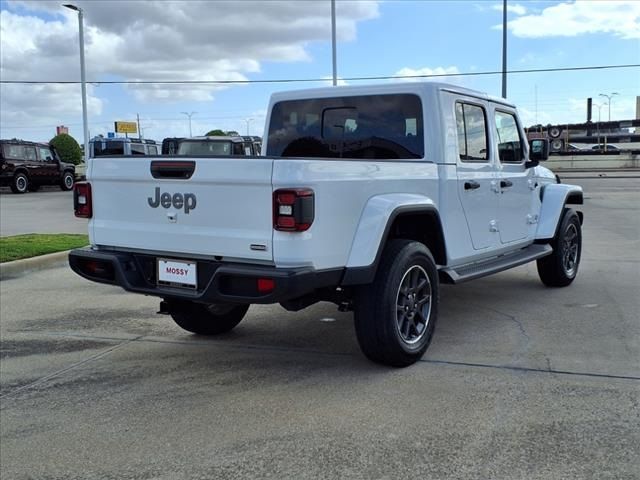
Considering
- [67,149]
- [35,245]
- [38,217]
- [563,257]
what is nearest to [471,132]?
[563,257]

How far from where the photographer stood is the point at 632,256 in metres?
9.25

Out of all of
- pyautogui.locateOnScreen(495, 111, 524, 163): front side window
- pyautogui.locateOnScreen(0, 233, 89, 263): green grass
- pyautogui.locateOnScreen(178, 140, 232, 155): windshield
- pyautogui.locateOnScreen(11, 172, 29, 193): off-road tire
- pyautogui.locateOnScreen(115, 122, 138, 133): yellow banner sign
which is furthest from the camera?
pyautogui.locateOnScreen(115, 122, 138, 133): yellow banner sign

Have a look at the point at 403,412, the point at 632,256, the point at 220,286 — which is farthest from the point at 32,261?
the point at 632,256

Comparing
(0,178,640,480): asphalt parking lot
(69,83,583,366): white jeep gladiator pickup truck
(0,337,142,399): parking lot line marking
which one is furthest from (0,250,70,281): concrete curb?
(69,83,583,366): white jeep gladiator pickup truck

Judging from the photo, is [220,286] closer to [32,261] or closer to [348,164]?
[348,164]

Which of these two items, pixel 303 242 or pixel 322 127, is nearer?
pixel 303 242

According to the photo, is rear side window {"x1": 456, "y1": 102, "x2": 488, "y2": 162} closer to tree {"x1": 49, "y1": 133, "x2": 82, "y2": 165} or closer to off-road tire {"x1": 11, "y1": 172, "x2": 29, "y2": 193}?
off-road tire {"x1": 11, "y1": 172, "x2": 29, "y2": 193}

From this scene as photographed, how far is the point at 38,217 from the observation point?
1641cm

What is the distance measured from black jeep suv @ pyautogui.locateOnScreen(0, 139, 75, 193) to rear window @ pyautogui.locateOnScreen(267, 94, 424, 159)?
77.5 feet

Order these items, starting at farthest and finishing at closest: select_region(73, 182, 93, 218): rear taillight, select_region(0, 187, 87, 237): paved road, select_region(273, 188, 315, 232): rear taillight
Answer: select_region(0, 187, 87, 237): paved road, select_region(73, 182, 93, 218): rear taillight, select_region(273, 188, 315, 232): rear taillight

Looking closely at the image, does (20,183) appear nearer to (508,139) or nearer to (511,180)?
(508,139)

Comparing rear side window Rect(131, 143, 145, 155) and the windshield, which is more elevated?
rear side window Rect(131, 143, 145, 155)

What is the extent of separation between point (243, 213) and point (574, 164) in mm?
41802

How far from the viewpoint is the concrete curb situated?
8430mm
